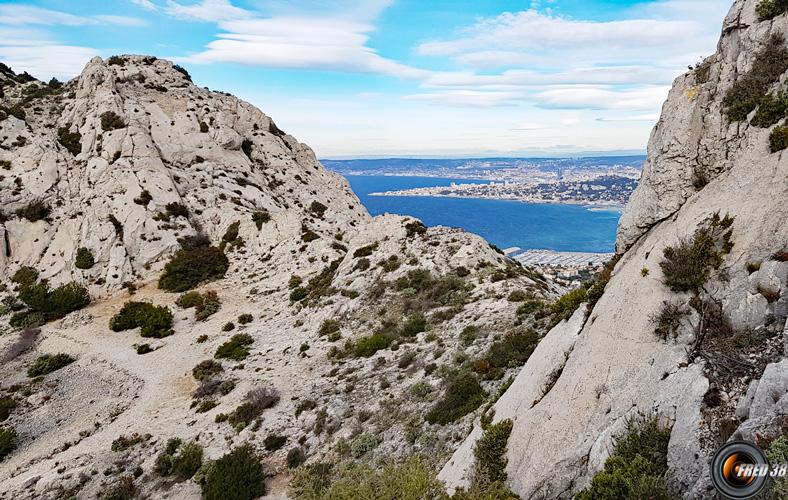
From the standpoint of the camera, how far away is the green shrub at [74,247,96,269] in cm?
3819

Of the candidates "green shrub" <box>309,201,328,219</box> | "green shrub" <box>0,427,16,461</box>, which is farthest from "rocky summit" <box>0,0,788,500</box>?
"green shrub" <box>309,201,328,219</box>

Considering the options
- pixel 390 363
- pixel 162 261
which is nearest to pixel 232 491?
pixel 390 363

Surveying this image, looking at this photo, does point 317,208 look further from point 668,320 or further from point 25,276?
point 668,320

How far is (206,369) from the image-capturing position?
25125 mm

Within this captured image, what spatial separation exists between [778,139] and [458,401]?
462 inches

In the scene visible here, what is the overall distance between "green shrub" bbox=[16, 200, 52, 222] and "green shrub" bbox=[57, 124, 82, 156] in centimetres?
841

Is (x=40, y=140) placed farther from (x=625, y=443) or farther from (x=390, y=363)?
(x=625, y=443)

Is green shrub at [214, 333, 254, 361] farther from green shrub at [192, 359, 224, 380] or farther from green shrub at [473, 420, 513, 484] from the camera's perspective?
green shrub at [473, 420, 513, 484]

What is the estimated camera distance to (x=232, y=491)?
14430 millimetres

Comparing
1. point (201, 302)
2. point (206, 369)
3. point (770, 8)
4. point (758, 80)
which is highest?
point (770, 8)

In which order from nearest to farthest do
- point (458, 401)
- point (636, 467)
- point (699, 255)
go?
point (636, 467)
point (699, 255)
point (458, 401)

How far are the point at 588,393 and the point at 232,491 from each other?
40.4 ft

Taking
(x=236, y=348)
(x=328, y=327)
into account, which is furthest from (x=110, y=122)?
(x=328, y=327)

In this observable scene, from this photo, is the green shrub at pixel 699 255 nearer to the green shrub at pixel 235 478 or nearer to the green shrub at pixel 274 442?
the green shrub at pixel 235 478
